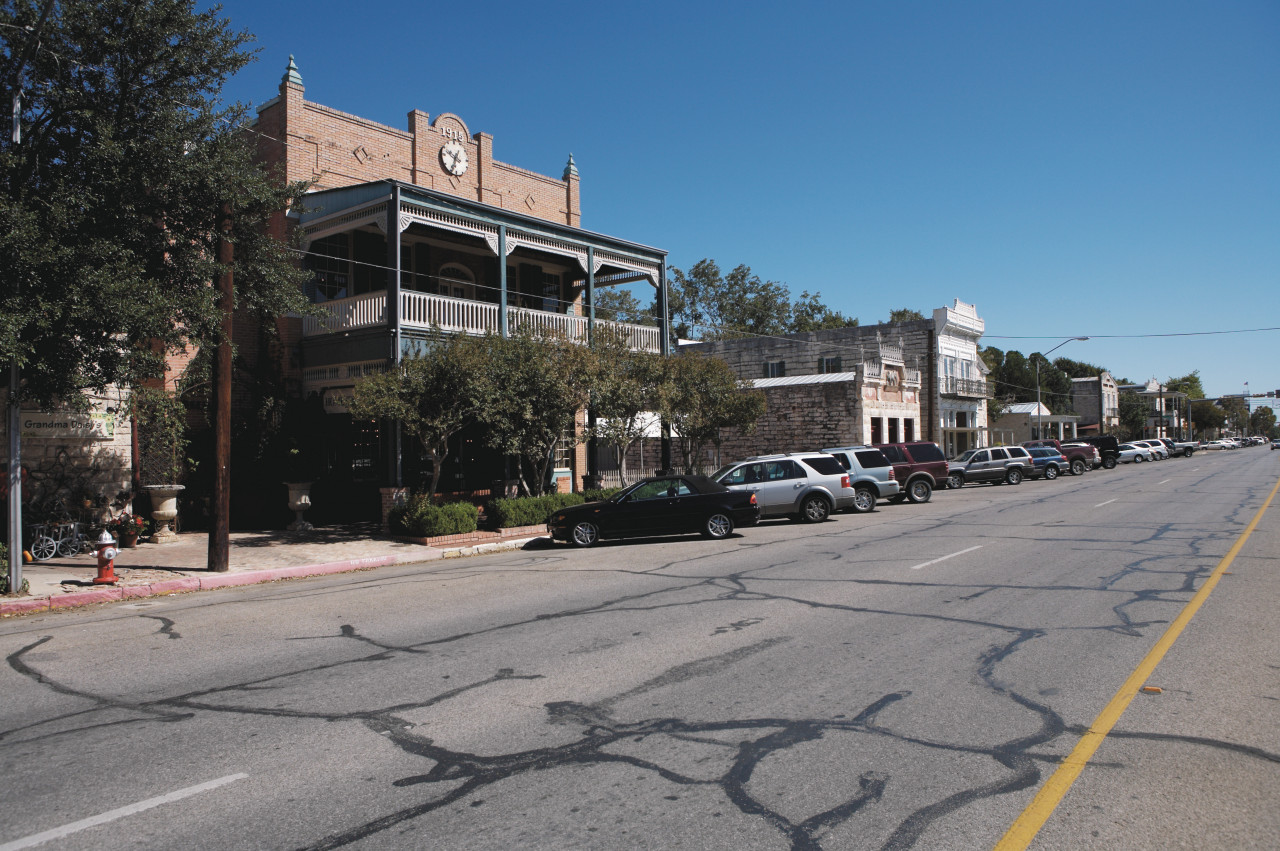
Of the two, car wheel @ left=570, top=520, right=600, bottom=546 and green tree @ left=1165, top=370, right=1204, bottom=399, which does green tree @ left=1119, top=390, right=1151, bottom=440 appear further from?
car wheel @ left=570, top=520, right=600, bottom=546

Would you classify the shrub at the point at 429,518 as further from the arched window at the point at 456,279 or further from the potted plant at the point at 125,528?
the arched window at the point at 456,279

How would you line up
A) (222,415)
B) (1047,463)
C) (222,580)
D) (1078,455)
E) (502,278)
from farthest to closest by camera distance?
1. (1078,455)
2. (1047,463)
3. (502,278)
4. (222,415)
5. (222,580)

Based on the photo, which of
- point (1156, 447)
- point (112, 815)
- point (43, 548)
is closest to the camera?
point (112, 815)

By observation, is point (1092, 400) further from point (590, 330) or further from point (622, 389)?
point (622, 389)

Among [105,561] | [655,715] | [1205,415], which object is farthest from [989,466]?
[1205,415]

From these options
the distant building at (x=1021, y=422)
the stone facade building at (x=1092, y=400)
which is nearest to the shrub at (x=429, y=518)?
the distant building at (x=1021, y=422)

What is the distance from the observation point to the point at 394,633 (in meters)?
8.39

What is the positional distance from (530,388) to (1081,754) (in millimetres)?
14167

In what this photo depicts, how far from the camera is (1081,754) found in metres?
4.71

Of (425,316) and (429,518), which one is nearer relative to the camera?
(429,518)

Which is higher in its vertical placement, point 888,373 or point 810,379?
point 888,373

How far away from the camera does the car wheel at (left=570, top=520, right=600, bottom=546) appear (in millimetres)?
16500

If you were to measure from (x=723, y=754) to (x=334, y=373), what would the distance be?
1784 centimetres

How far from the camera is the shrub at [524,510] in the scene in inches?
719
